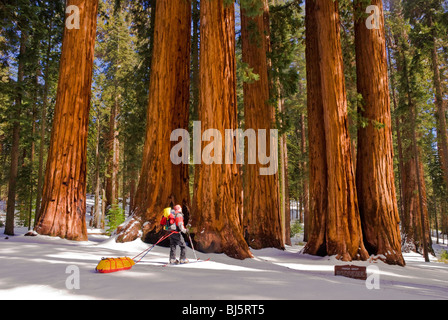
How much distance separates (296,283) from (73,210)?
228 inches

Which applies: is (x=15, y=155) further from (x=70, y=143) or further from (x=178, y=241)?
(x=178, y=241)

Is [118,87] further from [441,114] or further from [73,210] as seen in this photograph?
[441,114]

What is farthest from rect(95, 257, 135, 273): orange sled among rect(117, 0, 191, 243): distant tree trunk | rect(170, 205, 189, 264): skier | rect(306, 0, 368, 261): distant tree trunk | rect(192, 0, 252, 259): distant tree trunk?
rect(306, 0, 368, 261): distant tree trunk

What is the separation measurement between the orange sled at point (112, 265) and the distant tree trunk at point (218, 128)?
97.1 inches

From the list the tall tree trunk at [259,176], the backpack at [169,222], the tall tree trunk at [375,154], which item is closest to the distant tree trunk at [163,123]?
the backpack at [169,222]

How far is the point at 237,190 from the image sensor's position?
293 inches

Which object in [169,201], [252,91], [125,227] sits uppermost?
[252,91]

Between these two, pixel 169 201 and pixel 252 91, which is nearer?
pixel 169 201

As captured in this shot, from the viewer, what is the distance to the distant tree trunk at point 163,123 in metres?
7.73

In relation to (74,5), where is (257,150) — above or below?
below

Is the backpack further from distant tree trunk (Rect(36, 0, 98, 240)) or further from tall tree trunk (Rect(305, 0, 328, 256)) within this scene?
tall tree trunk (Rect(305, 0, 328, 256))

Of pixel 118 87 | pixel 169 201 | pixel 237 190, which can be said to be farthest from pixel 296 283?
pixel 118 87

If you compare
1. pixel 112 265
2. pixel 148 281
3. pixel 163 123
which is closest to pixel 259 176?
pixel 163 123
